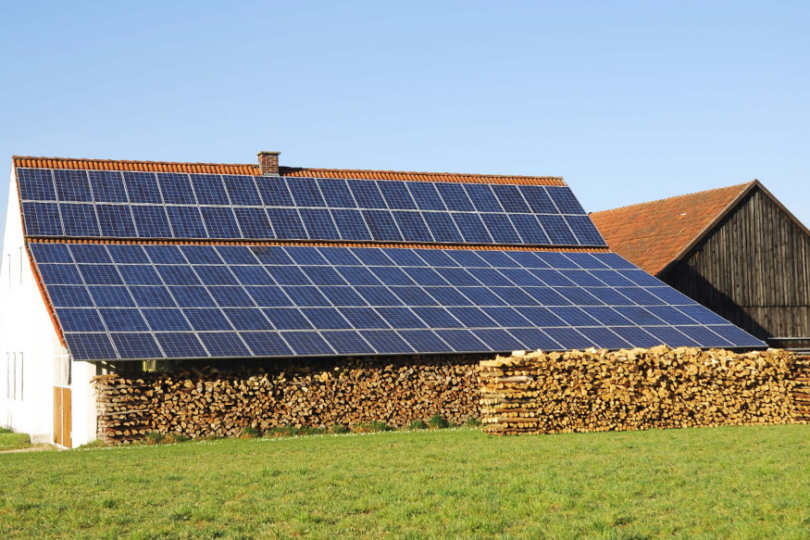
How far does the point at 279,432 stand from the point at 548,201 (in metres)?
17.7

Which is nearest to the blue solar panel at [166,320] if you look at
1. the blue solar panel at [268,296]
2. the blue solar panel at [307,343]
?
the blue solar panel at [268,296]

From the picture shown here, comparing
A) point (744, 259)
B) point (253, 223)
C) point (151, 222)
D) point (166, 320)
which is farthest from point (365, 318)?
point (744, 259)

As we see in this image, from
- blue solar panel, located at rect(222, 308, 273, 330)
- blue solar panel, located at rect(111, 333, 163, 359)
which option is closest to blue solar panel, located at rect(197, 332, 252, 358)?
blue solar panel, located at rect(222, 308, 273, 330)

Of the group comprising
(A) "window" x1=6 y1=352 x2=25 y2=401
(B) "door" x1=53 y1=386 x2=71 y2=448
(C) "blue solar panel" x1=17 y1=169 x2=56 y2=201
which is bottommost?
(B) "door" x1=53 y1=386 x2=71 y2=448

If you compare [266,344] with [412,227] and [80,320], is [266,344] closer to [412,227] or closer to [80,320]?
[80,320]

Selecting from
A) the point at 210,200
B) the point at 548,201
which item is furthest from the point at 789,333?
the point at 210,200

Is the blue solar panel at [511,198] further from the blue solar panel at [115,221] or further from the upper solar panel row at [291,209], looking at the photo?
the blue solar panel at [115,221]

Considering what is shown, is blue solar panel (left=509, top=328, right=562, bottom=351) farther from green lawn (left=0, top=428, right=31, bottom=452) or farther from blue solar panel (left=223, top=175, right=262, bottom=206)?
green lawn (left=0, top=428, right=31, bottom=452)

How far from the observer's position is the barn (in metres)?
25.5

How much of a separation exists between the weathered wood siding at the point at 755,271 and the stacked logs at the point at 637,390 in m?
12.6

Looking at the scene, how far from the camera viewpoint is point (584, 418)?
81.6ft

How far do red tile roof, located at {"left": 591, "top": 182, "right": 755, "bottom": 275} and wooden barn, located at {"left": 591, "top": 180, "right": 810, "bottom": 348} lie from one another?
0.07m

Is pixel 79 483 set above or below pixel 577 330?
below

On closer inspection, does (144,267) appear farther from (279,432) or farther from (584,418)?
(584,418)
